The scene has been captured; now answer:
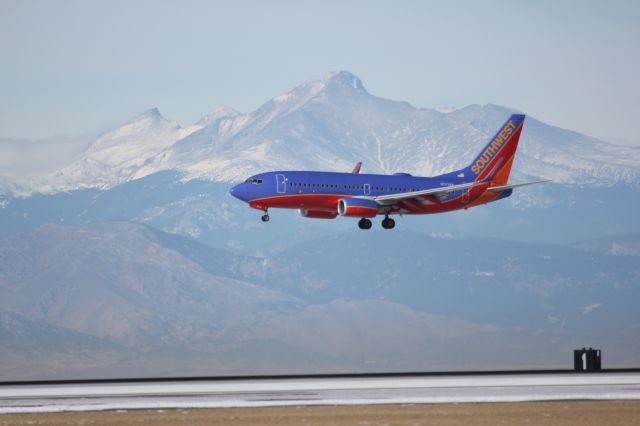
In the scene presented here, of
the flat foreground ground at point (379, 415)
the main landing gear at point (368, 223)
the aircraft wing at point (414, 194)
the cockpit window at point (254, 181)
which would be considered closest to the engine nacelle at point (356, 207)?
the aircraft wing at point (414, 194)

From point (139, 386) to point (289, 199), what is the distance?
31092 mm

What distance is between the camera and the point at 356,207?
4505 inches

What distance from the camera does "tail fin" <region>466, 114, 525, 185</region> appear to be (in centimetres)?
13625

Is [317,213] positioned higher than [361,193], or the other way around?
[361,193]

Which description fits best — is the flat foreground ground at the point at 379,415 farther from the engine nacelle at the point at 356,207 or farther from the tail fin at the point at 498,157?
the tail fin at the point at 498,157

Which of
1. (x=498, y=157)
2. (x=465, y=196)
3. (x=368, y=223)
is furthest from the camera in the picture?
(x=498, y=157)

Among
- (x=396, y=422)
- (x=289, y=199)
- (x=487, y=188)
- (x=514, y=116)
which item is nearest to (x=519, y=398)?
(x=396, y=422)

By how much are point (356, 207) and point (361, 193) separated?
2672mm

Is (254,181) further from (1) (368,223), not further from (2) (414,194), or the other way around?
(2) (414,194)

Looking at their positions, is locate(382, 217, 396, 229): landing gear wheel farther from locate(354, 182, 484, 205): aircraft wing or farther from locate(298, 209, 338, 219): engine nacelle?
locate(298, 209, 338, 219): engine nacelle

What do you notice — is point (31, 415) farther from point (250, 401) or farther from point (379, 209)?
point (379, 209)

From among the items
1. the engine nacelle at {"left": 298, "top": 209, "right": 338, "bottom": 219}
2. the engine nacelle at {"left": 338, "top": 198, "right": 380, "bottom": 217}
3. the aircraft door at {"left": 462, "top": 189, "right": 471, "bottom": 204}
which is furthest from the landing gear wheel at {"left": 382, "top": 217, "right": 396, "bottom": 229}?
the aircraft door at {"left": 462, "top": 189, "right": 471, "bottom": 204}

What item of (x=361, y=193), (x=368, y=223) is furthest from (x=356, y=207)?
(x=368, y=223)

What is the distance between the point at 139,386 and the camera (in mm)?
86562
